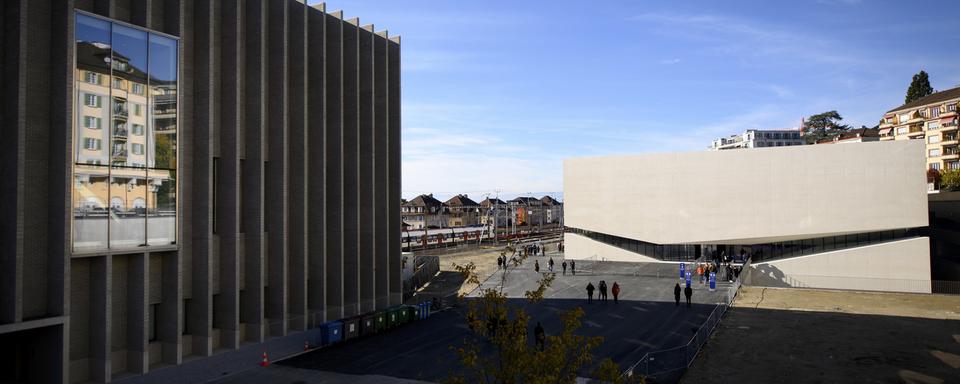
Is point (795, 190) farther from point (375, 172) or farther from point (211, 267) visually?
point (211, 267)

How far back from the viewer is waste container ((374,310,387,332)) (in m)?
29.4

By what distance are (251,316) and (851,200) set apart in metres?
45.2

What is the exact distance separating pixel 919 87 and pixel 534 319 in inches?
4372

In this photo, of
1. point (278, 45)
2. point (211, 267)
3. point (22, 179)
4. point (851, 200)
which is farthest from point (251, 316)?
point (851, 200)

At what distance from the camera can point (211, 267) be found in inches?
987

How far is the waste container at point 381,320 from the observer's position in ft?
96.3

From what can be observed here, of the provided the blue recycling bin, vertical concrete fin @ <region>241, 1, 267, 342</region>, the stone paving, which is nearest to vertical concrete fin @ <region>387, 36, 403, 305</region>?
the blue recycling bin

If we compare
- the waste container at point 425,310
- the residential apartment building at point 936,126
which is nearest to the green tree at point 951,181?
the residential apartment building at point 936,126

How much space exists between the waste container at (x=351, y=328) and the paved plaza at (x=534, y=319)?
378mm

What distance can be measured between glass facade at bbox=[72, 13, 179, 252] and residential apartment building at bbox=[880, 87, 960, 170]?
90.2 metres

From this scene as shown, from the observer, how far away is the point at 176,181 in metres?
24.3

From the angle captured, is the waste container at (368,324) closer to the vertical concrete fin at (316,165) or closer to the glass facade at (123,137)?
the vertical concrete fin at (316,165)

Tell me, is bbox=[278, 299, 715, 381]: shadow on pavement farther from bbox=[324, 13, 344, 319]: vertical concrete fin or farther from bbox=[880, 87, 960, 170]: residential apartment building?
bbox=[880, 87, 960, 170]: residential apartment building

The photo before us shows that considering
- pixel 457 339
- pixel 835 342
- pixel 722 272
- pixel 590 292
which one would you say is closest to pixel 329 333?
pixel 457 339
